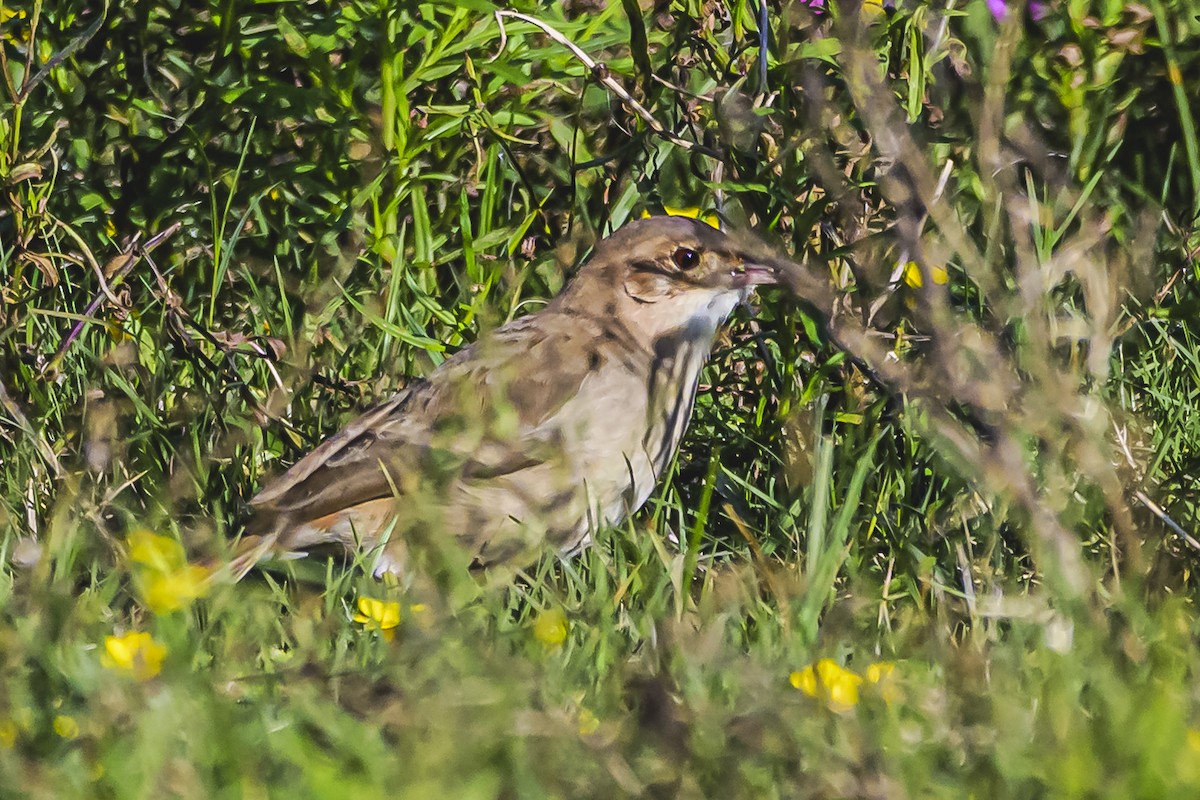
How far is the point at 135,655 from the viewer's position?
130 inches

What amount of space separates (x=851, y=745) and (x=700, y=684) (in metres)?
0.51

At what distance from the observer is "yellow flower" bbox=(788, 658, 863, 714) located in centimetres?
299

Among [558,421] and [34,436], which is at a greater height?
[34,436]

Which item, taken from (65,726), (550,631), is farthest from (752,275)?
(65,726)

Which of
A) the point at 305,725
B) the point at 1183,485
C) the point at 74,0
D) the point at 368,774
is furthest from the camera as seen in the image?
the point at 74,0

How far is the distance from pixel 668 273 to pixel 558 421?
0.63 metres

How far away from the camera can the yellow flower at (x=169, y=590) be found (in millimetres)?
3340

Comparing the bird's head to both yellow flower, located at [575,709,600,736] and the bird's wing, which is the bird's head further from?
yellow flower, located at [575,709,600,736]

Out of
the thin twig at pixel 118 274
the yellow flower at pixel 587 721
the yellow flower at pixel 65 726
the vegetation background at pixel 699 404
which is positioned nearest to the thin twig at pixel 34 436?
the vegetation background at pixel 699 404

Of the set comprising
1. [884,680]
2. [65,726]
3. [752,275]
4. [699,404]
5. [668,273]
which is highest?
[65,726]

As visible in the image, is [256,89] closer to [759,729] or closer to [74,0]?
[74,0]

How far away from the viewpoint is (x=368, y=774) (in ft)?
8.70

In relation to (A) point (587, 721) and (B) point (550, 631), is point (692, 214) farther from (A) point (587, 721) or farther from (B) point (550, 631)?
(A) point (587, 721)

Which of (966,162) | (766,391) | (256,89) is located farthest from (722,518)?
(256,89)
